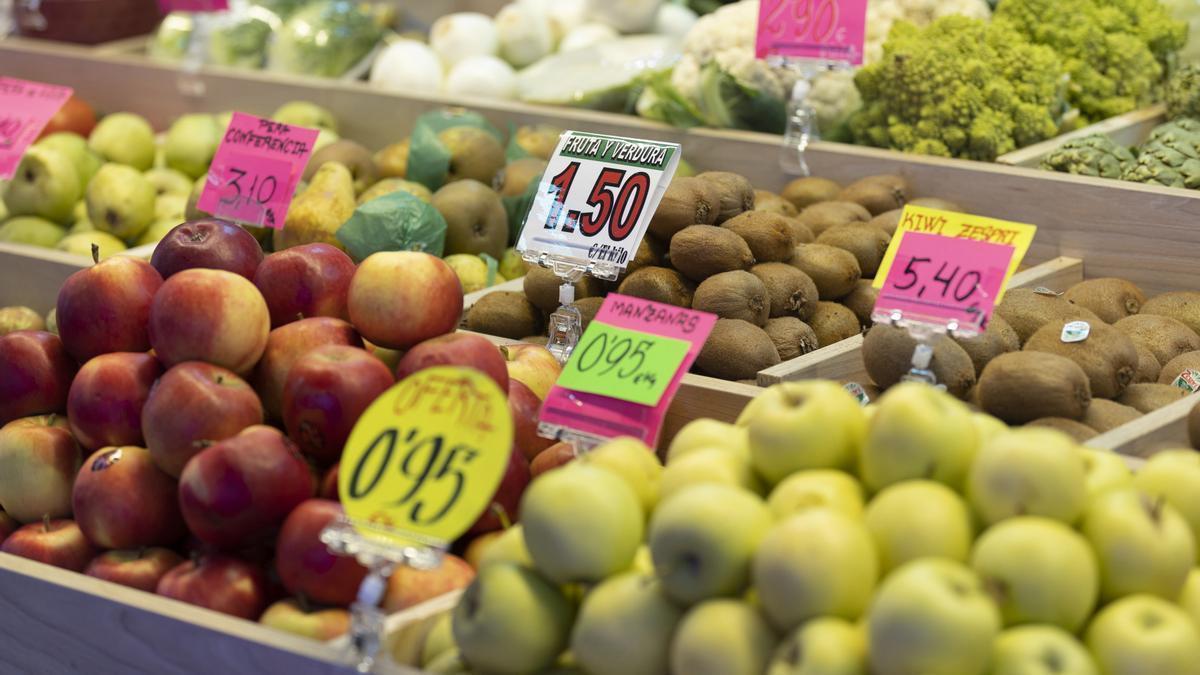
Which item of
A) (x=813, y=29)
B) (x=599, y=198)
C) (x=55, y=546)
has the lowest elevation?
(x=55, y=546)

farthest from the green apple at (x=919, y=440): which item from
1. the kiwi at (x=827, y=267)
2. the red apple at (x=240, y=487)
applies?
the kiwi at (x=827, y=267)

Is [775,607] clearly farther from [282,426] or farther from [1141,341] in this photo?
[1141,341]

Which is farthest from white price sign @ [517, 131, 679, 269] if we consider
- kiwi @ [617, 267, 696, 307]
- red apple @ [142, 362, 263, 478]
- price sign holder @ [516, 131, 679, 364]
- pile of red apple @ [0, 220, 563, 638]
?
red apple @ [142, 362, 263, 478]

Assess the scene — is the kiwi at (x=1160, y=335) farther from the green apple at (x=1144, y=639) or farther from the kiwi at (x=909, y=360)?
the green apple at (x=1144, y=639)

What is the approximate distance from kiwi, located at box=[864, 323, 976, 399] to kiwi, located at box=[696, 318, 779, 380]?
0.22 m

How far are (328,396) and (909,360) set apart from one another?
32.6 inches

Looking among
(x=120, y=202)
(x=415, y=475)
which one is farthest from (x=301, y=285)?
(x=120, y=202)

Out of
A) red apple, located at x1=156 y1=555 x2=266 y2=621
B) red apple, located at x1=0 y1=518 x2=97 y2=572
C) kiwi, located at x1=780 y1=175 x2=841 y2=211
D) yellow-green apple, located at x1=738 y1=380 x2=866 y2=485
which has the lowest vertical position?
red apple, located at x1=0 y1=518 x2=97 y2=572

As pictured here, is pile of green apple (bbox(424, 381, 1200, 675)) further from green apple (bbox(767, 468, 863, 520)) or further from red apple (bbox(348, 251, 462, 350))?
red apple (bbox(348, 251, 462, 350))

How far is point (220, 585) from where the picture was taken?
4.90ft

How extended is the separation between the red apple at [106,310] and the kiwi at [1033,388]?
46.8 inches

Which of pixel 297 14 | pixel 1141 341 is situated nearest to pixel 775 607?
pixel 1141 341

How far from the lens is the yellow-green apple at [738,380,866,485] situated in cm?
131

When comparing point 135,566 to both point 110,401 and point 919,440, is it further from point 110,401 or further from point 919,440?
point 919,440
